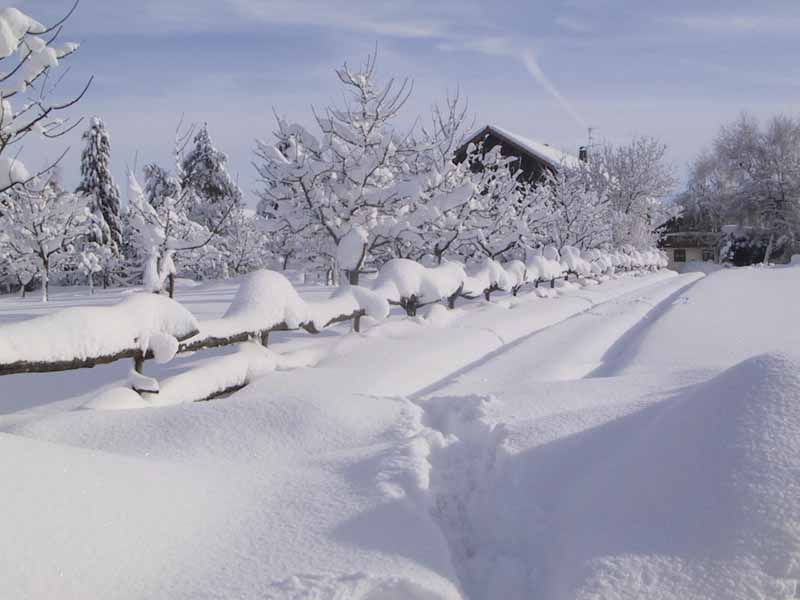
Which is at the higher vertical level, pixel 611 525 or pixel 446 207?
pixel 446 207

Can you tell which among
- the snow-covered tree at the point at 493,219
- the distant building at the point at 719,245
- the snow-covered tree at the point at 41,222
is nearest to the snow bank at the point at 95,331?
the snow-covered tree at the point at 493,219

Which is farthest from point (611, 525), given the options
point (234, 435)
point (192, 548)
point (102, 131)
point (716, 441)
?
point (102, 131)

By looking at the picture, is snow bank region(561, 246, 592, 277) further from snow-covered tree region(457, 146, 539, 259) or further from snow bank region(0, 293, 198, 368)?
snow bank region(0, 293, 198, 368)

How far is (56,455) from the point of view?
2.85 meters

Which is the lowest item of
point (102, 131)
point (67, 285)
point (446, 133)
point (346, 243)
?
point (67, 285)

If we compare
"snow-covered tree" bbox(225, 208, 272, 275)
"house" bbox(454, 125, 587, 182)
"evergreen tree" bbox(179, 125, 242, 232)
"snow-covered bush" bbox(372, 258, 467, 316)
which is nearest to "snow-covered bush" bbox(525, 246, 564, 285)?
"snow-covered bush" bbox(372, 258, 467, 316)

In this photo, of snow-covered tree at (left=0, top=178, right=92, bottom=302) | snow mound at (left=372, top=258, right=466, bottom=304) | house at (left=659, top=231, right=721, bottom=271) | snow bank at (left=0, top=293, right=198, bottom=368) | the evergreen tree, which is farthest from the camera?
house at (left=659, top=231, right=721, bottom=271)

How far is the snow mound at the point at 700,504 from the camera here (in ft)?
7.66

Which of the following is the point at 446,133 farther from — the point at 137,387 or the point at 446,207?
the point at 137,387

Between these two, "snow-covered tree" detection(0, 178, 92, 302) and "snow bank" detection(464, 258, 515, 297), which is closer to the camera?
"snow bank" detection(464, 258, 515, 297)

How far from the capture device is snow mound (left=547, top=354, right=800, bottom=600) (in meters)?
2.34

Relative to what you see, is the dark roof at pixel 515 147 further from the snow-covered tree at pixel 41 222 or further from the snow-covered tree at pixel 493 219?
the snow-covered tree at pixel 41 222

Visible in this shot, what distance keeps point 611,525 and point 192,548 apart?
178cm

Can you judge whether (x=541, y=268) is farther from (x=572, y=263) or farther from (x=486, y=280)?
(x=486, y=280)
